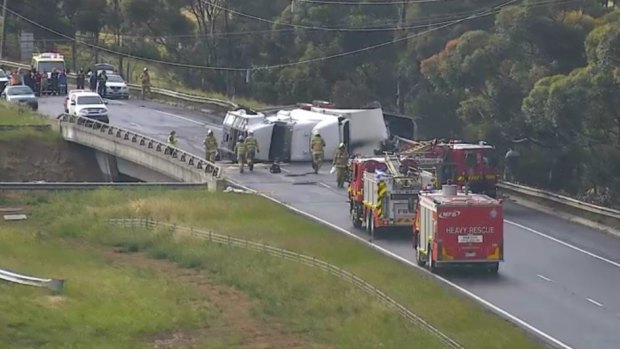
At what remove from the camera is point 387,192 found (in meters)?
36.8

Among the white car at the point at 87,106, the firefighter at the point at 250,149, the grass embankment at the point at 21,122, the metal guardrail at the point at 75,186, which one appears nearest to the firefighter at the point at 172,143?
the firefighter at the point at 250,149

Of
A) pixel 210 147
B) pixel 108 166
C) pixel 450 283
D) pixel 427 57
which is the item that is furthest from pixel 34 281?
pixel 427 57

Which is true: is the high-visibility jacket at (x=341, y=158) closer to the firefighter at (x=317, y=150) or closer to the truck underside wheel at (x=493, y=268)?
the firefighter at (x=317, y=150)

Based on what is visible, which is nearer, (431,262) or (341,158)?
(431,262)

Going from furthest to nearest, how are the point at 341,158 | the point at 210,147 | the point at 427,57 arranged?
the point at 427,57 → the point at 210,147 → the point at 341,158

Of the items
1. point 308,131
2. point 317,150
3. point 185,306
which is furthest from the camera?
point 308,131

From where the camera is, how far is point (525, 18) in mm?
47688

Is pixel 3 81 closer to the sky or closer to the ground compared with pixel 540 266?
Result: closer to the sky

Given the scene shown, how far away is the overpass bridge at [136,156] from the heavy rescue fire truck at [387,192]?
958 cm

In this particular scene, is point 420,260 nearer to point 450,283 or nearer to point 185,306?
point 450,283

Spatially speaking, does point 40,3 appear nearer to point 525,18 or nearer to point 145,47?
point 145,47

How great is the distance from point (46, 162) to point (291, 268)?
2842 centimetres

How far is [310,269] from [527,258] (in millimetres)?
5507

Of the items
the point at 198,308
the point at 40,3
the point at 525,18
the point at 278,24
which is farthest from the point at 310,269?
the point at 40,3
